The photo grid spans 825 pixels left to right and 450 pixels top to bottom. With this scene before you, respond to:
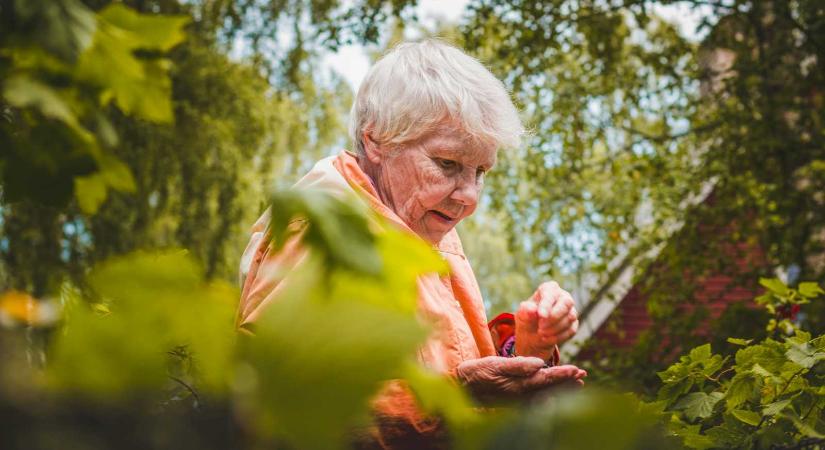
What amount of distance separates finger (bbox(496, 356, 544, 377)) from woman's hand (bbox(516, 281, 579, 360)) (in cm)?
34

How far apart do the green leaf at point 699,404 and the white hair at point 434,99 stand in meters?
0.96

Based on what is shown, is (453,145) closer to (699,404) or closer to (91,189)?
(699,404)

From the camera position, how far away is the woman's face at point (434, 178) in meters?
2.42

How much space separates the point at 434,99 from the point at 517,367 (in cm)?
89

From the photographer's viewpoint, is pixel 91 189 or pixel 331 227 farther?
pixel 91 189

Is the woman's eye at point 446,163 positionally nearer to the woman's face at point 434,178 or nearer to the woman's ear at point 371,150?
the woman's face at point 434,178

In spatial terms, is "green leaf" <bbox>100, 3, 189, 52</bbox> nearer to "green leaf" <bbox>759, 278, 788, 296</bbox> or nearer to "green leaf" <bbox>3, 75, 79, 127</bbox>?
"green leaf" <bbox>3, 75, 79, 127</bbox>

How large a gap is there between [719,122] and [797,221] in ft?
4.53

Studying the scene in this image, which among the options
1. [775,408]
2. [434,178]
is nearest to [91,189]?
[775,408]

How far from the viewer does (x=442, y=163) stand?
245 centimetres

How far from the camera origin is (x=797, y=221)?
24.1 ft

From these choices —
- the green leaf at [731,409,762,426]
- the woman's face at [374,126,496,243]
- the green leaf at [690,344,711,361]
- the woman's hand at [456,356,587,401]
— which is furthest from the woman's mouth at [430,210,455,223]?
the green leaf at [731,409,762,426]

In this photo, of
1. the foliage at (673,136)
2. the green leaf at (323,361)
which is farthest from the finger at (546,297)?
the foliage at (673,136)

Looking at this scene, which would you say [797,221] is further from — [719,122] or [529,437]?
[529,437]
